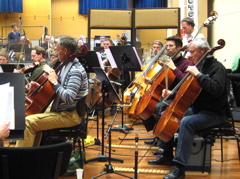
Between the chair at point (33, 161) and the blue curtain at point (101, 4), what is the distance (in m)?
12.9

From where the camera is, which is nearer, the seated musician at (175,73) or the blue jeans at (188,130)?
the blue jeans at (188,130)

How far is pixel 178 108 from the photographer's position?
326 cm

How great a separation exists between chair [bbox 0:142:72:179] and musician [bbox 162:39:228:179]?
1.70 metres

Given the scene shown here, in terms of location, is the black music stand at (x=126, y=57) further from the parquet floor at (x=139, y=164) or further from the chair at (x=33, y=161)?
the chair at (x=33, y=161)

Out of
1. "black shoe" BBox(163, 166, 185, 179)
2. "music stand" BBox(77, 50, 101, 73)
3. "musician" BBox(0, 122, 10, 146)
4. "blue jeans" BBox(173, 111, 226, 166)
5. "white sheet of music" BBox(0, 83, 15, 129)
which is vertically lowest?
"black shoe" BBox(163, 166, 185, 179)

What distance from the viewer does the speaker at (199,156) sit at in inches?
135

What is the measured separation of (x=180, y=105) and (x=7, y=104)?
1.77 meters

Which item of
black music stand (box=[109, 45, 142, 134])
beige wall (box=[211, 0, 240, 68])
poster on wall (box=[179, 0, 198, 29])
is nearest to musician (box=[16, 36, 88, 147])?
black music stand (box=[109, 45, 142, 134])

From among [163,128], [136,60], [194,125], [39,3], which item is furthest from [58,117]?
[39,3]

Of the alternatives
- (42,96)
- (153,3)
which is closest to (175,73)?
(42,96)

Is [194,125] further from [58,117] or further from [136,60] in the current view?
[136,60]

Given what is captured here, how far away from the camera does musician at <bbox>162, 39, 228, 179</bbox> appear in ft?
10.3

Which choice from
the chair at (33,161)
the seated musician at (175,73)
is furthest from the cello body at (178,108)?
the chair at (33,161)

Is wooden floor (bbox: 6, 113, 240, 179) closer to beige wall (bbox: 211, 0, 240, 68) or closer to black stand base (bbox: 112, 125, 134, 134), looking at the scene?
black stand base (bbox: 112, 125, 134, 134)
